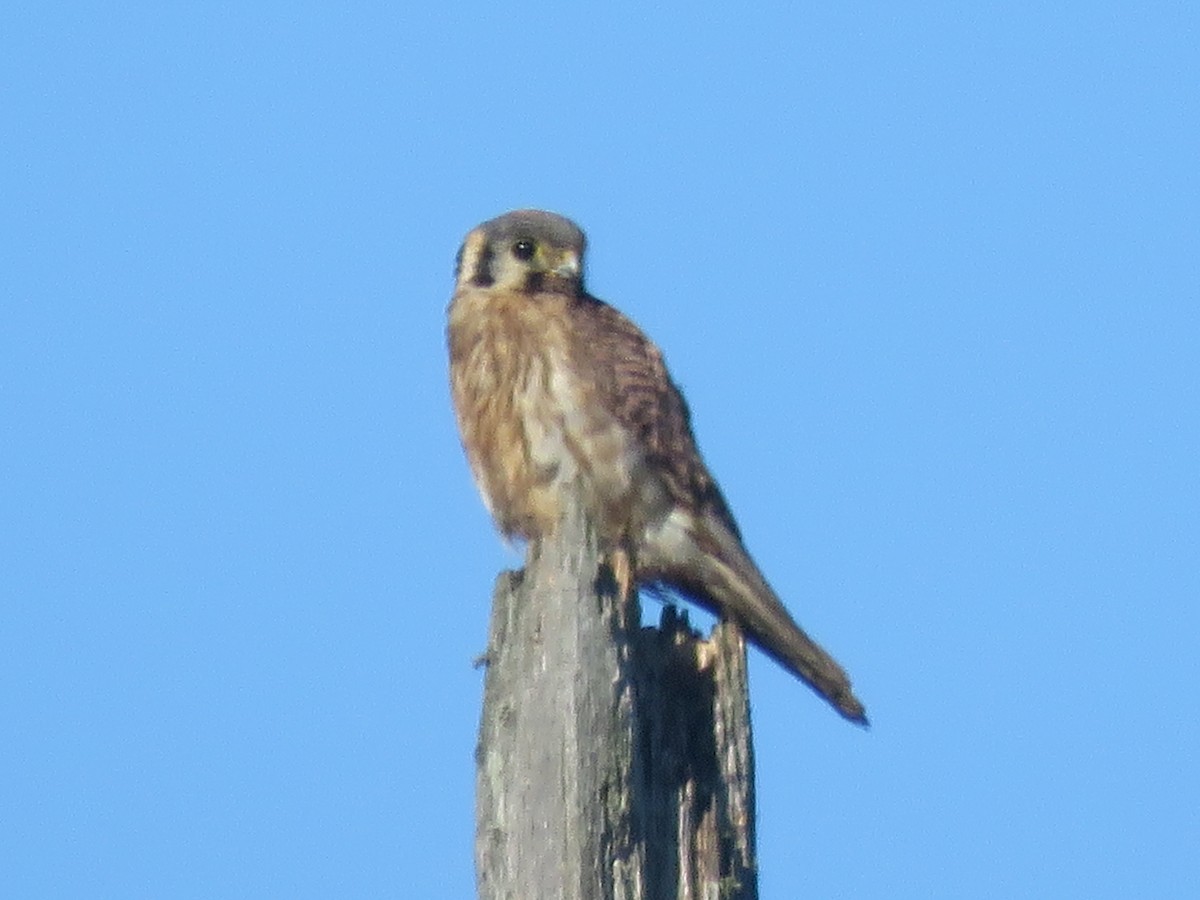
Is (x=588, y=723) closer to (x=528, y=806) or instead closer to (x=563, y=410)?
(x=528, y=806)

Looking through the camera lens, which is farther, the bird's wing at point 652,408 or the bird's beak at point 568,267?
the bird's beak at point 568,267

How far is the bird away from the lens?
6020mm

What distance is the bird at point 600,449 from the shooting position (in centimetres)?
602

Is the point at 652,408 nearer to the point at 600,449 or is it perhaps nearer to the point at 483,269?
the point at 600,449

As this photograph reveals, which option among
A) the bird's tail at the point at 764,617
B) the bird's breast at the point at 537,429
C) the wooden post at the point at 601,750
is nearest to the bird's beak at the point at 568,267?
the bird's breast at the point at 537,429

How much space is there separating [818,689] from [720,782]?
7.60 feet

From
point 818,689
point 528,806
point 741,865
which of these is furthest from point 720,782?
point 818,689

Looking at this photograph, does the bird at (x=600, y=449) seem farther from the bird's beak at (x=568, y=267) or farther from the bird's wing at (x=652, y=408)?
the bird's beak at (x=568, y=267)

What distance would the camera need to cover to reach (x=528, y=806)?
3027 millimetres

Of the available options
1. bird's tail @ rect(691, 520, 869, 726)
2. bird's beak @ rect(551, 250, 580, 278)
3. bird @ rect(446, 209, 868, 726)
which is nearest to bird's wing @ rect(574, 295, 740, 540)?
bird @ rect(446, 209, 868, 726)

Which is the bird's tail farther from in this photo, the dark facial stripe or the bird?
the dark facial stripe

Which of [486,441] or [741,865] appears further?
[486,441]

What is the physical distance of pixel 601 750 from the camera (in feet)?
10.0

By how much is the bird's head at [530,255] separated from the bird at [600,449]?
25cm
